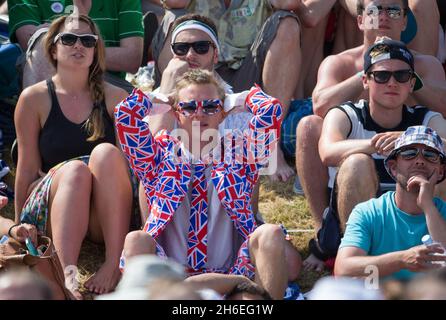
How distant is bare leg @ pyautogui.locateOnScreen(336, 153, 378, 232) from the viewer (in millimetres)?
5410

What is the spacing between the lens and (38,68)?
6684 millimetres

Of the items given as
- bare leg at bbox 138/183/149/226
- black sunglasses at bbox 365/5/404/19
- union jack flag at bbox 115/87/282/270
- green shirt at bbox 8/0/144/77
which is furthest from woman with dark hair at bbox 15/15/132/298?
black sunglasses at bbox 365/5/404/19

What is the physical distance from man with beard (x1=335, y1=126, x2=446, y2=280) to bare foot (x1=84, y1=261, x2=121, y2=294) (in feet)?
4.14

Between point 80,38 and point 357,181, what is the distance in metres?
1.86

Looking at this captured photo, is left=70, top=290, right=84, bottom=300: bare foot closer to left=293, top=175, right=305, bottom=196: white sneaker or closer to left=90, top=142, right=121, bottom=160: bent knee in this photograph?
left=90, top=142, right=121, bottom=160: bent knee

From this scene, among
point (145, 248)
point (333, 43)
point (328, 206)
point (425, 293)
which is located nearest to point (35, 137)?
point (145, 248)

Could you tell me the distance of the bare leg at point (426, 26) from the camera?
22.8ft

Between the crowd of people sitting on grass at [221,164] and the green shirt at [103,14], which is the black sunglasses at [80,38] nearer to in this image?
the crowd of people sitting on grass at [221,164]

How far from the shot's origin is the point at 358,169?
542 centimetres

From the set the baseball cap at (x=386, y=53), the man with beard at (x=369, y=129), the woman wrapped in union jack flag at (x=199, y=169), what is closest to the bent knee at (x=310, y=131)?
the man with beard at (x=369, y=129)

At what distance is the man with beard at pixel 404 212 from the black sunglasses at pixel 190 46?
1.73 m

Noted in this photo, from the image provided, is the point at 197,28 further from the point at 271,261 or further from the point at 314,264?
the point at 271,261
